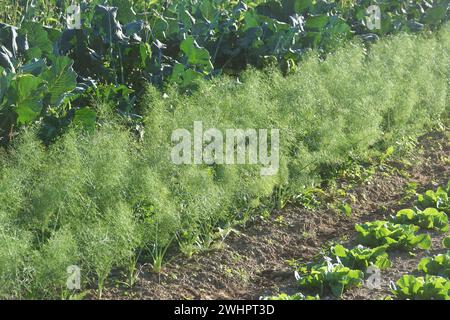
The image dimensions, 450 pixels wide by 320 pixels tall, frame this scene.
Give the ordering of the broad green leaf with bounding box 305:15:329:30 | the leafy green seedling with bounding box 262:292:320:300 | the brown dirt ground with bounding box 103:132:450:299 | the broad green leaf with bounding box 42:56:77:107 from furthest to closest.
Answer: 1. the broad green leaf with bounding box 305:15:329:30
2. the broad green leaf with bounding box 42:56:77:107
3. the brown dirt ground with bounding box 103:132:450:299
4. the leafy green seedling with bounding box 262:292:320:300

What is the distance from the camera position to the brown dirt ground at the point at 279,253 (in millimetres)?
5117

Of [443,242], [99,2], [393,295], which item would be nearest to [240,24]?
[99,2]

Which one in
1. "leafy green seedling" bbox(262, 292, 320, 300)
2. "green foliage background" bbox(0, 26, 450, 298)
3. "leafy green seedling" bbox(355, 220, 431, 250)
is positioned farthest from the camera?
"leafy green seedling" bbox(355, 220, 431, 250)

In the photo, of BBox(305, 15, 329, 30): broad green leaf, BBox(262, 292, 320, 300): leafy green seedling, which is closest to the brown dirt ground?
BBox(262, 292, 320, 300): leafy green seedling

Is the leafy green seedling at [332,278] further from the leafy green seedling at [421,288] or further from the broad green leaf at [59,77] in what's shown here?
the broad green leaf at [59,77]

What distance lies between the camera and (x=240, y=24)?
8.75 meters

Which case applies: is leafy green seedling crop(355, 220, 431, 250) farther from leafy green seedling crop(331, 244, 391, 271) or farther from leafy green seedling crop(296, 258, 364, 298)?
leafy green seedling crop(296, 258, 364, 298)

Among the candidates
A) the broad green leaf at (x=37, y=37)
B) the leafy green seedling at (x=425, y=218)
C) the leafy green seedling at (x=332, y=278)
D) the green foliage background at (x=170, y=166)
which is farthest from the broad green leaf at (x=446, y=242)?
the broad green leaf at (x=37, y=37)

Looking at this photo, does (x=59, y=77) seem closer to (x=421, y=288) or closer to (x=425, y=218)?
(x=425, y=218)

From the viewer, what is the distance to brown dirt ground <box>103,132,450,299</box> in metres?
5.12

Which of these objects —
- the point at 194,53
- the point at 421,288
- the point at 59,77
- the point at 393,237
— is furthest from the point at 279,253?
the point at 194,53
